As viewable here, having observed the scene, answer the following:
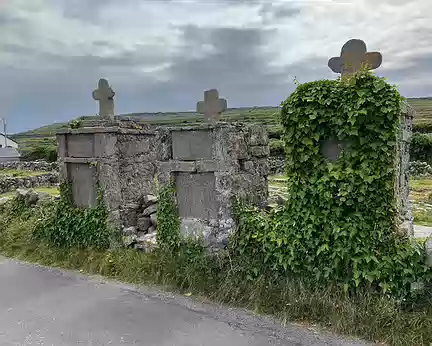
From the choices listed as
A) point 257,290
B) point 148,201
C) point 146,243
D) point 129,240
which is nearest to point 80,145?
point 148,201

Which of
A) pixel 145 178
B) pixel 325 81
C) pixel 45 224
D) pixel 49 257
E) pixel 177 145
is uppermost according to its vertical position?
pixel 325 81

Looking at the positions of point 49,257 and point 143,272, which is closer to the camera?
point 143,272

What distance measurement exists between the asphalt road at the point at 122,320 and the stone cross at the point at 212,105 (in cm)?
280

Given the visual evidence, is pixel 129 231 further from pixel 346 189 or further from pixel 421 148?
pixel 421 148

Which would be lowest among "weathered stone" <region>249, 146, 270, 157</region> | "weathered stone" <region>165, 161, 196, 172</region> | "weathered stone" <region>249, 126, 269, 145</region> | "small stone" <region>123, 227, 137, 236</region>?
"small stone" <region>123, 227, 137, 236</region>

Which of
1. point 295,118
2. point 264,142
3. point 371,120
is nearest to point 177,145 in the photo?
point 264,142

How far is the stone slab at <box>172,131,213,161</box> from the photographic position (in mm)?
5414

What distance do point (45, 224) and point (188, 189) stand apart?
333 centimetres

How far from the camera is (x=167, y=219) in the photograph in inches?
225

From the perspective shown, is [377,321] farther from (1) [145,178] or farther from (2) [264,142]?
(1) [145,178]

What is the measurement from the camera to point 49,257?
675 cm

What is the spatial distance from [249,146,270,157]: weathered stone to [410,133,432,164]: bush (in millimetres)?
19778

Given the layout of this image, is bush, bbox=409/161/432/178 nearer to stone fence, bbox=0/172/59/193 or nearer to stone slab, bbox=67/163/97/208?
stone slab, bbox=67/163/97/208

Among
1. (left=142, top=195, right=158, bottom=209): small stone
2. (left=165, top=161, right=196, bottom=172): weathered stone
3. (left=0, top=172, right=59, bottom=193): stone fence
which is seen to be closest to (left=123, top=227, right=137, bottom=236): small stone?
(left=142, top=195, right=158, bottom=209): small stone
